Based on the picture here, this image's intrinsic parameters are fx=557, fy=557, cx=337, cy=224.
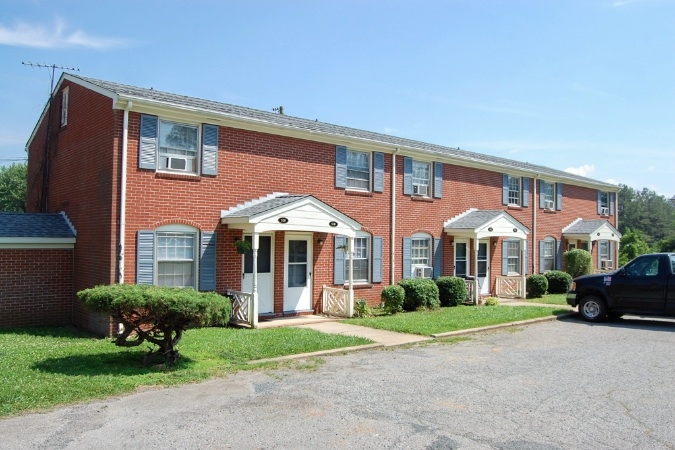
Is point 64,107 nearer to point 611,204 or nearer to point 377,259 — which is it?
point 377,259

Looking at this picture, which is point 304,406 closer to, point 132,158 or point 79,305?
point 132,158

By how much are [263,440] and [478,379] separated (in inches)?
155

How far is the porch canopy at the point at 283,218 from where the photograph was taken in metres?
13.0

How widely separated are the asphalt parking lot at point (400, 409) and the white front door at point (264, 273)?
489cm

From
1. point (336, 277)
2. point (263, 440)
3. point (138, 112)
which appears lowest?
point (263, 440)

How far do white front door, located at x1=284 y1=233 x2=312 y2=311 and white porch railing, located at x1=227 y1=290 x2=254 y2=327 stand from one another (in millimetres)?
1851

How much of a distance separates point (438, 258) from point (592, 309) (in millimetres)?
5490

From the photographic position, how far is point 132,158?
40.1 feet

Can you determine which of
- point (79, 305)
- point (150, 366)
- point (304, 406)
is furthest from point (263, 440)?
point (79, 305)

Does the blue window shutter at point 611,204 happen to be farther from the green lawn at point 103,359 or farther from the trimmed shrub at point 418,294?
the green lawn at point 103,359

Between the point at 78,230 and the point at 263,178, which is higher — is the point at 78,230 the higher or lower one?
the lower one

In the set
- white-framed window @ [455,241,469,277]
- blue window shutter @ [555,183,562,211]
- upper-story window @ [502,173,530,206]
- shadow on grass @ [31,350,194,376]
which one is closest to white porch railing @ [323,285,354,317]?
white-framed window @ [455,241,469,277]

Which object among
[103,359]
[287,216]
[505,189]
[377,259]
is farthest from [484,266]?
[103,359]

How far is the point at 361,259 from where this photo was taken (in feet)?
55.5
